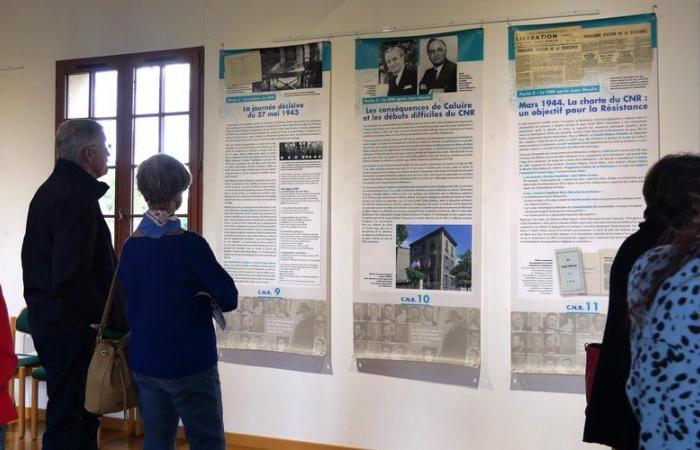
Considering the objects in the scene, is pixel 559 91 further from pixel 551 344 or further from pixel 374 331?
pixel 374 331

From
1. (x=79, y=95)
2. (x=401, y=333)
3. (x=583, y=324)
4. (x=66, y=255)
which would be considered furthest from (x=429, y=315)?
(x=79, y=95)

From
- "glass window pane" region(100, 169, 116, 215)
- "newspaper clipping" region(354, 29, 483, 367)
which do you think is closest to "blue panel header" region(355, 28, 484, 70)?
"newspaper clipping" region(354, 29, 483, 367)

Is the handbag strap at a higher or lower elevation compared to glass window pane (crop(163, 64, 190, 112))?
lower

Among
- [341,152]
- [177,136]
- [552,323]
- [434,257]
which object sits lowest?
[552,323]

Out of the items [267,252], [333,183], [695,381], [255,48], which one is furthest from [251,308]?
[695,381]

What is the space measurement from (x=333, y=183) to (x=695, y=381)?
2.61m

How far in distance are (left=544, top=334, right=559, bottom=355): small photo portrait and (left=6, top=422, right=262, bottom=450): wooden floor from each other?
1.84 meters

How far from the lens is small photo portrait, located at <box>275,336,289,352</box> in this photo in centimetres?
361

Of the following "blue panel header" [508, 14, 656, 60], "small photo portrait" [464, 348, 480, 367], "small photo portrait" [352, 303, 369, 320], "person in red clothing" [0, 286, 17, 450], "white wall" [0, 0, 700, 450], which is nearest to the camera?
"person in red clothing" [0, 286, 17, 450]

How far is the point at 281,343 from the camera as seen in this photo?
3619 mm

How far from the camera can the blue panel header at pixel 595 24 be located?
3.00 metres

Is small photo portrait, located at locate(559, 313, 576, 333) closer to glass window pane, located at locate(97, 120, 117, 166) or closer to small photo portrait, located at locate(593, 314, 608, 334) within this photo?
small photo portrait, located at locate(593, 314, 608, 334)

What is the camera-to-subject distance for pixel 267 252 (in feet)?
12.0

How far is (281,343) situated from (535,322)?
1467mm
